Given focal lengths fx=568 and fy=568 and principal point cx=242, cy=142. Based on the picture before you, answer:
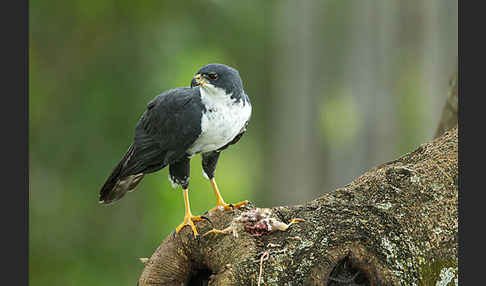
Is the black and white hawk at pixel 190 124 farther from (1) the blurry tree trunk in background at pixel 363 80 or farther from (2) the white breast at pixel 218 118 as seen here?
(1) the blurry tree trunk in background at pixel 363 80

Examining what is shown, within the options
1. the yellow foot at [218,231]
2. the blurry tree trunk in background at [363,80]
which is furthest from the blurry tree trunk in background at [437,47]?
the yellow foot at [218,231]

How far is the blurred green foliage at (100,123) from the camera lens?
6.74 meters

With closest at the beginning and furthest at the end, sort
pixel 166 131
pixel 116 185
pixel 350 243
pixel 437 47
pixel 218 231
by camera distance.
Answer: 1. pixel 350 243
2. pixel 218 231
3. pixel 166 131
4. pixel 116 185
5. pixel 437 47

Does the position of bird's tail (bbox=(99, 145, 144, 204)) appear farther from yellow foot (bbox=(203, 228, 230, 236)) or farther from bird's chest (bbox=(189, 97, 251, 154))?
yellow foot (bbox=(203, 228, 230, 236))

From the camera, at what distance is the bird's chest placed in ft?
10.7

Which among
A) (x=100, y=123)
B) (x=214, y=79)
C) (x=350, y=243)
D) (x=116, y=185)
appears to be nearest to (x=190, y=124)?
(x=214, y=79)

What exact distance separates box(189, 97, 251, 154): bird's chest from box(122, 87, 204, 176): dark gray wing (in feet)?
0.14

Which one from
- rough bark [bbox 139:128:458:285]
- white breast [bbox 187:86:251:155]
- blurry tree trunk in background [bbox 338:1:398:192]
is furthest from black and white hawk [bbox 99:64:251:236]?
blurry tree trunk in background [bbox 338:1:398:192]

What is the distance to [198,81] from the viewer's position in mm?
3213

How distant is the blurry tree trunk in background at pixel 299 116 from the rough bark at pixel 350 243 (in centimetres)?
332

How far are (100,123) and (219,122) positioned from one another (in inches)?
160

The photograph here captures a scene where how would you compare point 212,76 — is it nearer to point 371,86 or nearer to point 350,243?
point 350,243

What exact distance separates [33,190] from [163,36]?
8.40 ft

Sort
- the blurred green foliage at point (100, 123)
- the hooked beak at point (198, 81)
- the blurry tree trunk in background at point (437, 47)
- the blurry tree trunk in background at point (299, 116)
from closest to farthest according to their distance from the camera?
the hooked beak at point (198, 81)
the blurry tree trunk in background at point (437, 47)
the blurry tree trunk in background at point (299, 116)
the blurred green foliage at point (100, 123)
